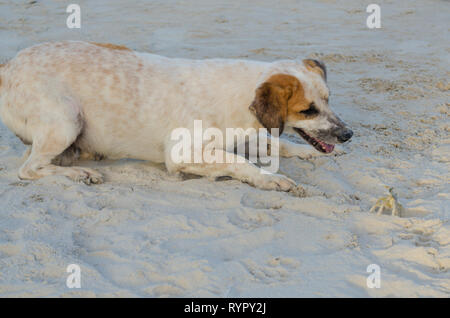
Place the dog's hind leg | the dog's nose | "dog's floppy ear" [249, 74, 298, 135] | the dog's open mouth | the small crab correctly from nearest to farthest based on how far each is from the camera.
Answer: the small crab < "dog's floppy ear" [249, 74, 298, 135] < the dog's hind leg < the dog's nose < the dog's open mouth

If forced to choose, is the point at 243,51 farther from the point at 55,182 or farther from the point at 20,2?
the point at 20,2

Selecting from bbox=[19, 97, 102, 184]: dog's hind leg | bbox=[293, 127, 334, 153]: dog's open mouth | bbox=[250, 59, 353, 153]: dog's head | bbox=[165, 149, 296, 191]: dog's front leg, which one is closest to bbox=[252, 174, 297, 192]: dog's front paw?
bbox=[165, 149, 296, 191]: dog's front leg

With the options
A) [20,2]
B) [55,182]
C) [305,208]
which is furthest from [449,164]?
[20,2]

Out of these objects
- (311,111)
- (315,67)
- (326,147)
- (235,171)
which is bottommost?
(235,171)

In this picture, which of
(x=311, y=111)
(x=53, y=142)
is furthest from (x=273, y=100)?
(x=53, y=142)

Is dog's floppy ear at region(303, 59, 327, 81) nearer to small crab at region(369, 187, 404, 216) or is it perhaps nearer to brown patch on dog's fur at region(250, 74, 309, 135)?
brown patch on dog's fur at region(250, 74, 309, 135)

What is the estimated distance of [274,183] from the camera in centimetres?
427

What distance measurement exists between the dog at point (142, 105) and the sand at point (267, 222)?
0.66 feet

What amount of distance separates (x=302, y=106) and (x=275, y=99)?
29cm

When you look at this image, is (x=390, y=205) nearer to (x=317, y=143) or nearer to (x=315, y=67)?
(x=317, y=143)

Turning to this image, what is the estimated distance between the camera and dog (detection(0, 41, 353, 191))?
4.38 metres

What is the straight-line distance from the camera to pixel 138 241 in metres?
3.28

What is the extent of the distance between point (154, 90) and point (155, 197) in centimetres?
112
